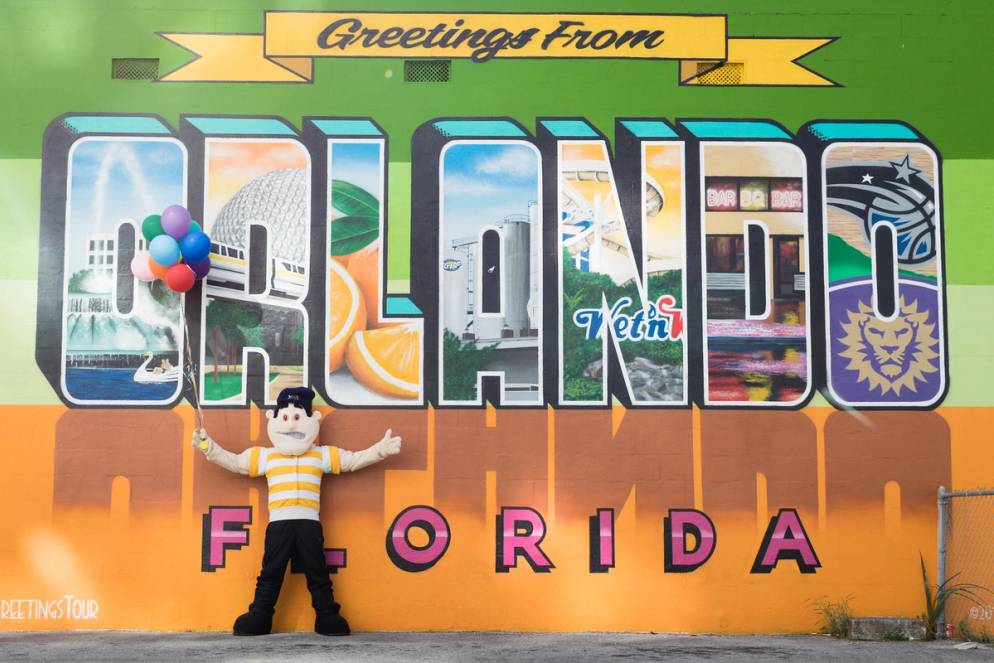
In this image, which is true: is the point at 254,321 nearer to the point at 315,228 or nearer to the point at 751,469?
the point at 315,228

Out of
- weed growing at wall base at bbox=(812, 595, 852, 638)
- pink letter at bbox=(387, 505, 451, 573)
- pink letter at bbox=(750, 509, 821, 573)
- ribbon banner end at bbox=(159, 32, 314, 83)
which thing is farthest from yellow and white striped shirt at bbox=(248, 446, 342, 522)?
weed growing at wall base at bbox=(812, 595, 852, 638)

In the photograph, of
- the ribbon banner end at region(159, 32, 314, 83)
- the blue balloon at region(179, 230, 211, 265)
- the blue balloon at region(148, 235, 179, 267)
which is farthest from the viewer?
the ribbon banner end at region(159, 32, 314, 83)

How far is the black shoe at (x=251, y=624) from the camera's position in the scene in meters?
8.83

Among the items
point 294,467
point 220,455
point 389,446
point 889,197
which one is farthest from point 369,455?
point 889,197

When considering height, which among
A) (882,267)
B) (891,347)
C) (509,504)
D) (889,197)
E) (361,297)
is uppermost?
(889,197)

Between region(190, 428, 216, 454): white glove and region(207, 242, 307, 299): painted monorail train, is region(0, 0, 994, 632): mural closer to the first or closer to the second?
region(207, 242, 307, 299): painted monorail train

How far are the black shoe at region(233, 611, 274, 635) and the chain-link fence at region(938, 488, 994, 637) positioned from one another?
5.29 metres

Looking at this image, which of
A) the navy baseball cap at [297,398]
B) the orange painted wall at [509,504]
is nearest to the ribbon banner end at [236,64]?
the navy baseball cap at [297,398]

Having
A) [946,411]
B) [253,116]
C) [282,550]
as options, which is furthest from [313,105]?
[946,411]

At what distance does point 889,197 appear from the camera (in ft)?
31.3

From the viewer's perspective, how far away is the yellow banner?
9.50m

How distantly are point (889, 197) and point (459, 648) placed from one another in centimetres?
500

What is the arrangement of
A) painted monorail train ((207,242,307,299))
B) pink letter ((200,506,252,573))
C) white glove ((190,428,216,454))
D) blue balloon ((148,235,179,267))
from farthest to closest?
1. painted monorail train ((207,242,307,299))
2. pink letter ((200,506,252,573))
3. white glove ((190,428,216,454))
4. blue balloon ((148,235,179,267))

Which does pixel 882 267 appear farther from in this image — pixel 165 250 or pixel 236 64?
pixel 165 250
